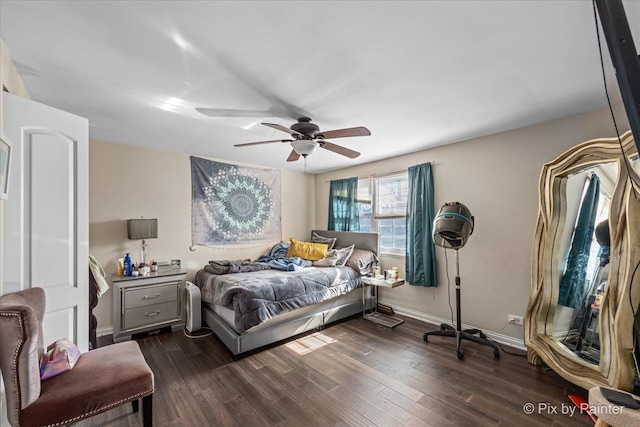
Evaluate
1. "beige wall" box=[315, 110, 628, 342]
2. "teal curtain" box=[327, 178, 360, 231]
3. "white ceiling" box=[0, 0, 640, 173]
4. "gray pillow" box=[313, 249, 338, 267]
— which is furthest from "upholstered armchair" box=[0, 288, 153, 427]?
"teal curtain" box=[327, 178, 360, 231]

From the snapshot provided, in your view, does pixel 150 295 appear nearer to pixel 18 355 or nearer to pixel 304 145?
pixel 18 355

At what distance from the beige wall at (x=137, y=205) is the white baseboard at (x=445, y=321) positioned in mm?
2772

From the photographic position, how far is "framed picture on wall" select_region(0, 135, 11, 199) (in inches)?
55.5

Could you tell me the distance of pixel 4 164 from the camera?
57.2 inches

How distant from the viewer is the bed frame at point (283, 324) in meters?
2.69

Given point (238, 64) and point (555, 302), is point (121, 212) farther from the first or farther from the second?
point (555, 302)

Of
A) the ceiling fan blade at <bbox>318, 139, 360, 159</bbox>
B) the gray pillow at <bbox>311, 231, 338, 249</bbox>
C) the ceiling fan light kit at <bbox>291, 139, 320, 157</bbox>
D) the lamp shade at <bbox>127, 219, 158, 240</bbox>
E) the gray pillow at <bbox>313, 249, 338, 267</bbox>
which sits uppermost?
the ceiling fan blade at <bbox>318, 139, 360, 159</bbox>

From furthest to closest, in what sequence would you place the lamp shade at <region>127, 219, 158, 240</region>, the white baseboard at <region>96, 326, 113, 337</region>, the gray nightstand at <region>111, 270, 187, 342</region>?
the lamp shade at <region>127, 219, 158, 240</region> → the white baseboard at <region>96, 326, 113, 337</region> → the gray nightstand at <region>111, 270, 187, 342</region>

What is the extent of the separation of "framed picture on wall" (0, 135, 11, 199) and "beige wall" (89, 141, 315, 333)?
6.50ft

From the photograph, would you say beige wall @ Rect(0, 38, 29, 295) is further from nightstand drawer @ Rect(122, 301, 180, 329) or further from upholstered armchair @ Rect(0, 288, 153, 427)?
nightstand drawer @ Rect(122, 301, 180, 329)

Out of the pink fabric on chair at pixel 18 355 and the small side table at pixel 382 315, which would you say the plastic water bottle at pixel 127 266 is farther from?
the small side table at pixel 382 315

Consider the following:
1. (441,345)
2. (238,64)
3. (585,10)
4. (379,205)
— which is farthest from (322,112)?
(441,345)

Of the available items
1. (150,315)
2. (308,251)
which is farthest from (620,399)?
(150,315)

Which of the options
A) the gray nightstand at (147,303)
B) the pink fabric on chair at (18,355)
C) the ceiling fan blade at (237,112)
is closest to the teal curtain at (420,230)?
the ceiling fan blade at (237,112)
